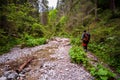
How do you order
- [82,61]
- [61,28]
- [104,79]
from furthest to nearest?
[61,28] → [82,61] → [104,79]

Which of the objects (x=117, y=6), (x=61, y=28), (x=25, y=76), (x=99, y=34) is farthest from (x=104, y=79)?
(x=61, y=28)

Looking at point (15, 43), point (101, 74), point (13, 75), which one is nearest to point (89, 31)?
point (15, 43)

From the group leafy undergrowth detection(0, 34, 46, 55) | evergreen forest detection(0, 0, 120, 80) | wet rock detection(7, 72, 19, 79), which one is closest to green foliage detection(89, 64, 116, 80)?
evergreen forest detection(0, 0, 120, 80)

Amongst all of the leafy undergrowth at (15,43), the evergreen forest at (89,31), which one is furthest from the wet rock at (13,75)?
the leafy undergrowth at (15,43)

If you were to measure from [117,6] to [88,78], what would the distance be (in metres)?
17.1

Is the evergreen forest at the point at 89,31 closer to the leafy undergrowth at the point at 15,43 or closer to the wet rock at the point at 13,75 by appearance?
the leafy undergrowth at the point at 15,43

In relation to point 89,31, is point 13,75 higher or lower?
lower

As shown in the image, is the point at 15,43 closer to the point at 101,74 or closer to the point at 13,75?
the point at 13,75

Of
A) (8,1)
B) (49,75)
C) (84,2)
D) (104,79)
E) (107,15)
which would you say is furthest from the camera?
(84,2)

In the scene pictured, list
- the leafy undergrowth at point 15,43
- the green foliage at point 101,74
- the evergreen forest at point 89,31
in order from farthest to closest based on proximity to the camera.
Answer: the leafy undergrowth at point 15,43
the evergreen forest at point 89,31
the green foliage at point 101,74

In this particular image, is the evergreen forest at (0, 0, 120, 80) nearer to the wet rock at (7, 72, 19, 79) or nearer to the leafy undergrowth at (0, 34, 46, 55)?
the leafy undergrowth at (0, 34, 46, 55)

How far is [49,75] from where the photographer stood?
8.32 meters

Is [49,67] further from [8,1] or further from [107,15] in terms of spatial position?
[107,15]

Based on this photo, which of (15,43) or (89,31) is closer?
(15,43)
